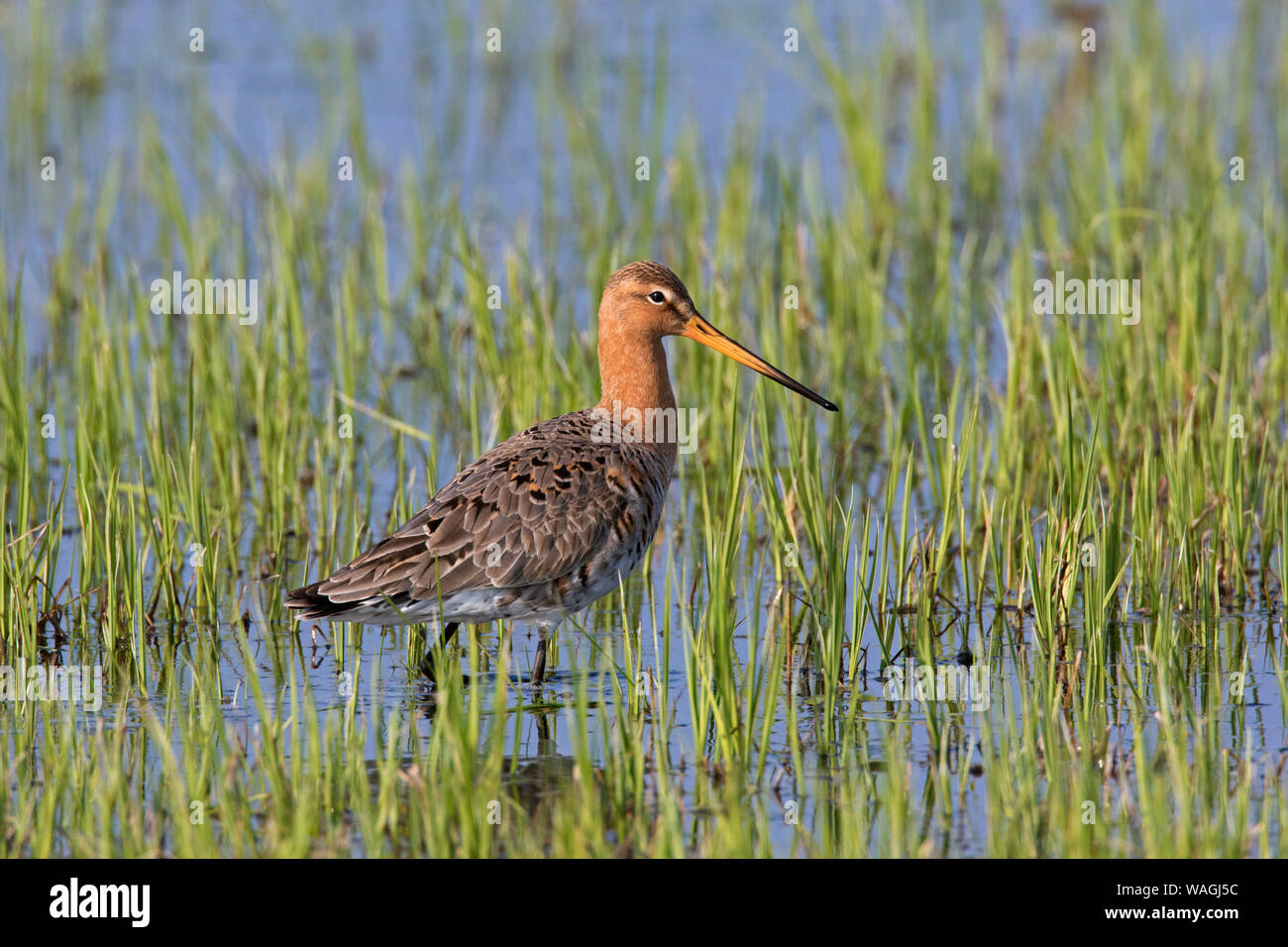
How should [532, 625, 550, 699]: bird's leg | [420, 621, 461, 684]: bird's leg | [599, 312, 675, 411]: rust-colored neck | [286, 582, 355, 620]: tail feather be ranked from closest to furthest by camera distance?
[286, 582, 355, 620]: tail feather
[420, 621, 461, 684]: bird's leg
[532, 625, 550, 699]: bird's leg
[599, 312, 675, 411]: rust-colored neck

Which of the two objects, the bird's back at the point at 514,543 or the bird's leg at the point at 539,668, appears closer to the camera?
the bird's back at the point at 514,543

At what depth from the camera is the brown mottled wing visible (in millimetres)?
6969

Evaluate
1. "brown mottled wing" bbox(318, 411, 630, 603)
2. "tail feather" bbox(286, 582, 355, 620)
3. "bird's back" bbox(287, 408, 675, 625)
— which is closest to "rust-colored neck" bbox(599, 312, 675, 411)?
"bird's back" bbox(287, 408, 675, 625)

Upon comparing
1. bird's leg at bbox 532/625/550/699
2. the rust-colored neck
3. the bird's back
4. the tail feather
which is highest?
the rust-colored neck

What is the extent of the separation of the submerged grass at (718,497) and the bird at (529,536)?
0.82ft

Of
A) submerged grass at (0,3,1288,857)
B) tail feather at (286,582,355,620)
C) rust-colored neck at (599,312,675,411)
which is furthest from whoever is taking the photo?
rust-colored neck at (599,312,675,411)

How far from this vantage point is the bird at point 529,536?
6.96m

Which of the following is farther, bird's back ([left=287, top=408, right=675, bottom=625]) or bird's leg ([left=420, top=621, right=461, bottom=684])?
bird's leg ([left=420, top=621, right=461, bottom=684])

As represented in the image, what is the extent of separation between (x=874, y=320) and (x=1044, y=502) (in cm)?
180

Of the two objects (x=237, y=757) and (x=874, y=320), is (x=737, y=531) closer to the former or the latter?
(x=237, y=757)

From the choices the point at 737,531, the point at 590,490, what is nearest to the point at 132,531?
the point at 590,490

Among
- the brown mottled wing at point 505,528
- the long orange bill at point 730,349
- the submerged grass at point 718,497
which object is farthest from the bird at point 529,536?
the submerged grass at point 718,497

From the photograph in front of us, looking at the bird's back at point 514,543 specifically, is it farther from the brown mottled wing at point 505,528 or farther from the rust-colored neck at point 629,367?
the rust-colored neck at point 629,367

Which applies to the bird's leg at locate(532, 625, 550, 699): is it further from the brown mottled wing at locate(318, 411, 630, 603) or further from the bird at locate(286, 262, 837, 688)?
the brown mottled wing at locate(318, 411, 630, 603)
